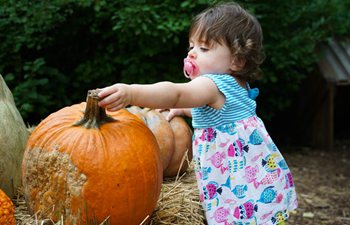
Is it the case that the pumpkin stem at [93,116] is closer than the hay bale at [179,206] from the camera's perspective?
Yes

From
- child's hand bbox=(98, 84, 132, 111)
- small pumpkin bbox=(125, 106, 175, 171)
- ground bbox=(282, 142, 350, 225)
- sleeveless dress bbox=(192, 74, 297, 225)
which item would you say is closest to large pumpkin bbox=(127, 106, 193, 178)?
small pumpkin bbox=(125, 106, 175, 171)

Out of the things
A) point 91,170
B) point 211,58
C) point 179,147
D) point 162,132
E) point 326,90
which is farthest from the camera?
point 326,90

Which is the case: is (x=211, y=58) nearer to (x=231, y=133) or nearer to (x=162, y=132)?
(x=231, y=133)

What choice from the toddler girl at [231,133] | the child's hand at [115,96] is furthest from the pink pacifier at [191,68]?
the child's hand at [115,96]

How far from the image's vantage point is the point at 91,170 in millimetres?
1952

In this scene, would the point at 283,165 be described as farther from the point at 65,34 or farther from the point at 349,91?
the point at 349,91

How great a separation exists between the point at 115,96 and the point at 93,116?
0.23 m

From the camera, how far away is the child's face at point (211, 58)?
226 cm

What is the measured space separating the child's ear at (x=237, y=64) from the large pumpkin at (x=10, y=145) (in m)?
1.05

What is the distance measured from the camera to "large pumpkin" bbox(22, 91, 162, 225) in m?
1.96

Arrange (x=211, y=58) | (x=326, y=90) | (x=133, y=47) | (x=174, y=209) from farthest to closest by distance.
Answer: (x=326, y=90)
(x=133, y=47)
(x=174, y=209)
(x=211, y=58)

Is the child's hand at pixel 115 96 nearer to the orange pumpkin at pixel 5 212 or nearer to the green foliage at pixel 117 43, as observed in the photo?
the orange pumpkin at pixel 5 212

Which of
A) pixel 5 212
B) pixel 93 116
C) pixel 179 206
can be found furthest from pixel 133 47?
pixel 5 212

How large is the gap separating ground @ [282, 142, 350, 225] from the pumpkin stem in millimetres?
2244
